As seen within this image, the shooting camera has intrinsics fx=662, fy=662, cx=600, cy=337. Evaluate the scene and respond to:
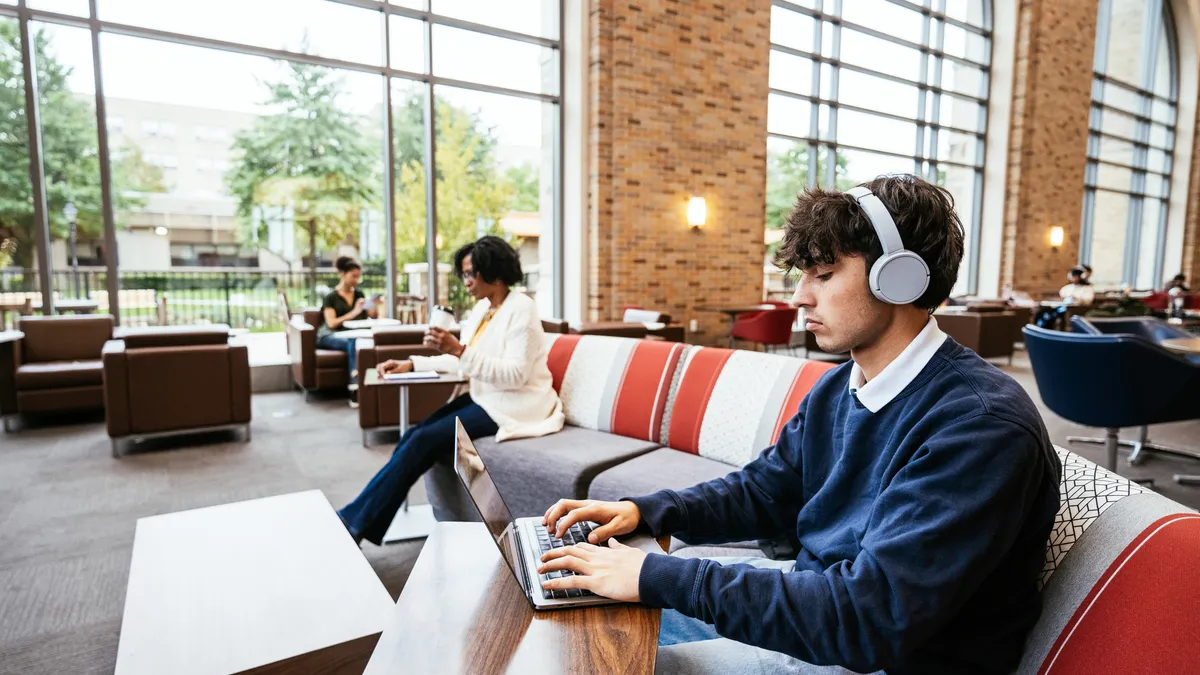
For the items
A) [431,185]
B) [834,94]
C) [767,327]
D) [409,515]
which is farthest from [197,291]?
[834,94]

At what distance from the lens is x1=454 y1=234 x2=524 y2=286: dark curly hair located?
2.90 metres

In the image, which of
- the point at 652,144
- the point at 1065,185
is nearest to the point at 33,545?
the point at 652,144

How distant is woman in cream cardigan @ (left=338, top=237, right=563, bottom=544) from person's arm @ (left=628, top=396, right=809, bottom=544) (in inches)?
61.3

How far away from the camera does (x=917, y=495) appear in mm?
863

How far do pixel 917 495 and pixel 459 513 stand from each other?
2275 mm

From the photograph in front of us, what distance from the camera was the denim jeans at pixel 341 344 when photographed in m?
5.69

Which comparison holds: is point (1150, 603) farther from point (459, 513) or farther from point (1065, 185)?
point (1065, 185)

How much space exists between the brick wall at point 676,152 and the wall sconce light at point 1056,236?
266 inches

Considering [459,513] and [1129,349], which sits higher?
[1129,349]

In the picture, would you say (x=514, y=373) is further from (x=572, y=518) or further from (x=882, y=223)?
(x=882, y=223)

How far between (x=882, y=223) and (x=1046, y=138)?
13010 millimetres

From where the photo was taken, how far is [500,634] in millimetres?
927

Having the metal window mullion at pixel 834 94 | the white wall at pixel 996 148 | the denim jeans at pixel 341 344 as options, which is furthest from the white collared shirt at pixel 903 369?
the white wall at pixel 996 148

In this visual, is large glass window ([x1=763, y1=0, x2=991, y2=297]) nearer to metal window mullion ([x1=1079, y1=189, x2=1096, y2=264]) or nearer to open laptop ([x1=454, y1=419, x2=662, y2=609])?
metal window mullion ([x1=1079, y1=189, x2=1096, y2=264])
